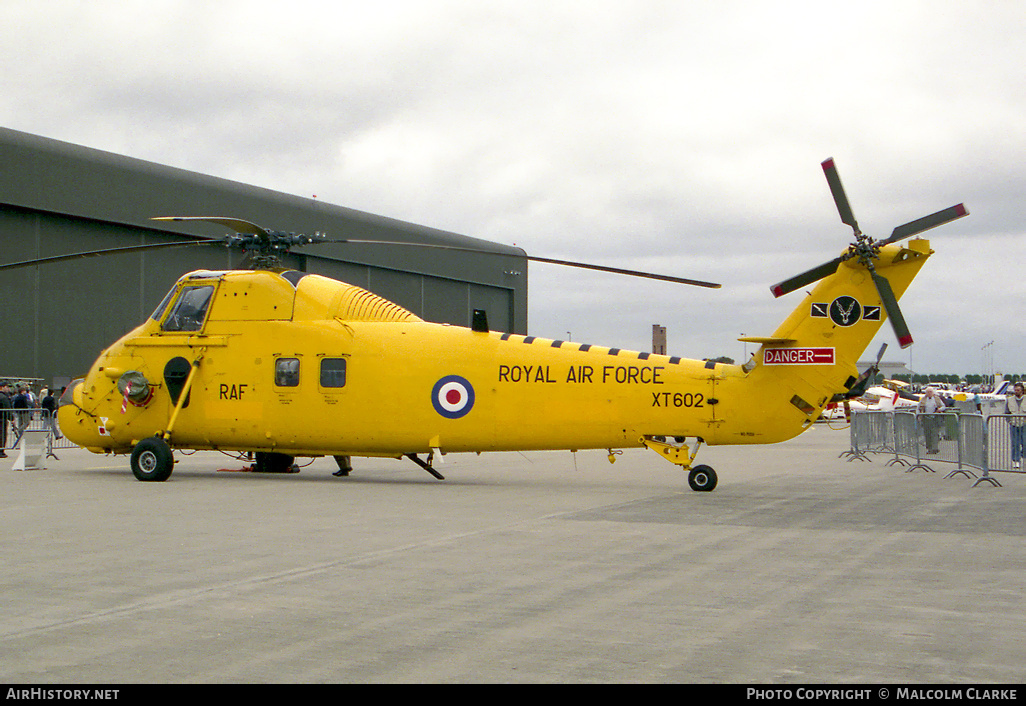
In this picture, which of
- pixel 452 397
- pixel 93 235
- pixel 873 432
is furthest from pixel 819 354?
pixel 93 235

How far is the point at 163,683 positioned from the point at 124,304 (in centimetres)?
4494

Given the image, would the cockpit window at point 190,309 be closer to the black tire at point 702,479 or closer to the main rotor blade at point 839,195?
the black tire at point 702,479

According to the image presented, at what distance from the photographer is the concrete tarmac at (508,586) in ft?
17.4

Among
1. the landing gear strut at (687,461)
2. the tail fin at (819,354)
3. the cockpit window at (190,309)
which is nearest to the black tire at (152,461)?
the cockpit window at (190,309)

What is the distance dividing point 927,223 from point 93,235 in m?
40.2

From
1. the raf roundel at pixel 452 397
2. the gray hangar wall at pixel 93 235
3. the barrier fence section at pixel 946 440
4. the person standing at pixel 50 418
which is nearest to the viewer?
the raf roundel at pixel 452 397

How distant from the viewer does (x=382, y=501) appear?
533 inches

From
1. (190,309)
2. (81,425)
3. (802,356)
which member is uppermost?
(190,309)

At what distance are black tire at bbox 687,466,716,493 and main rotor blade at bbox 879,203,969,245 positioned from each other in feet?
14.8

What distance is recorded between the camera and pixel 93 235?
44219 millimetres

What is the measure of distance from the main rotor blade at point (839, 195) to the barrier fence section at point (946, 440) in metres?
4.94

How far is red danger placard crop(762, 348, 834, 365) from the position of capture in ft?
47.9

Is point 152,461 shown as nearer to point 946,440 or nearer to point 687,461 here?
point 687,461

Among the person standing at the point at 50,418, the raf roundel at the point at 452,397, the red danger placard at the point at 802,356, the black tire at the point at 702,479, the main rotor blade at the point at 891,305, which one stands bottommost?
the black tire at the point at 702,479
